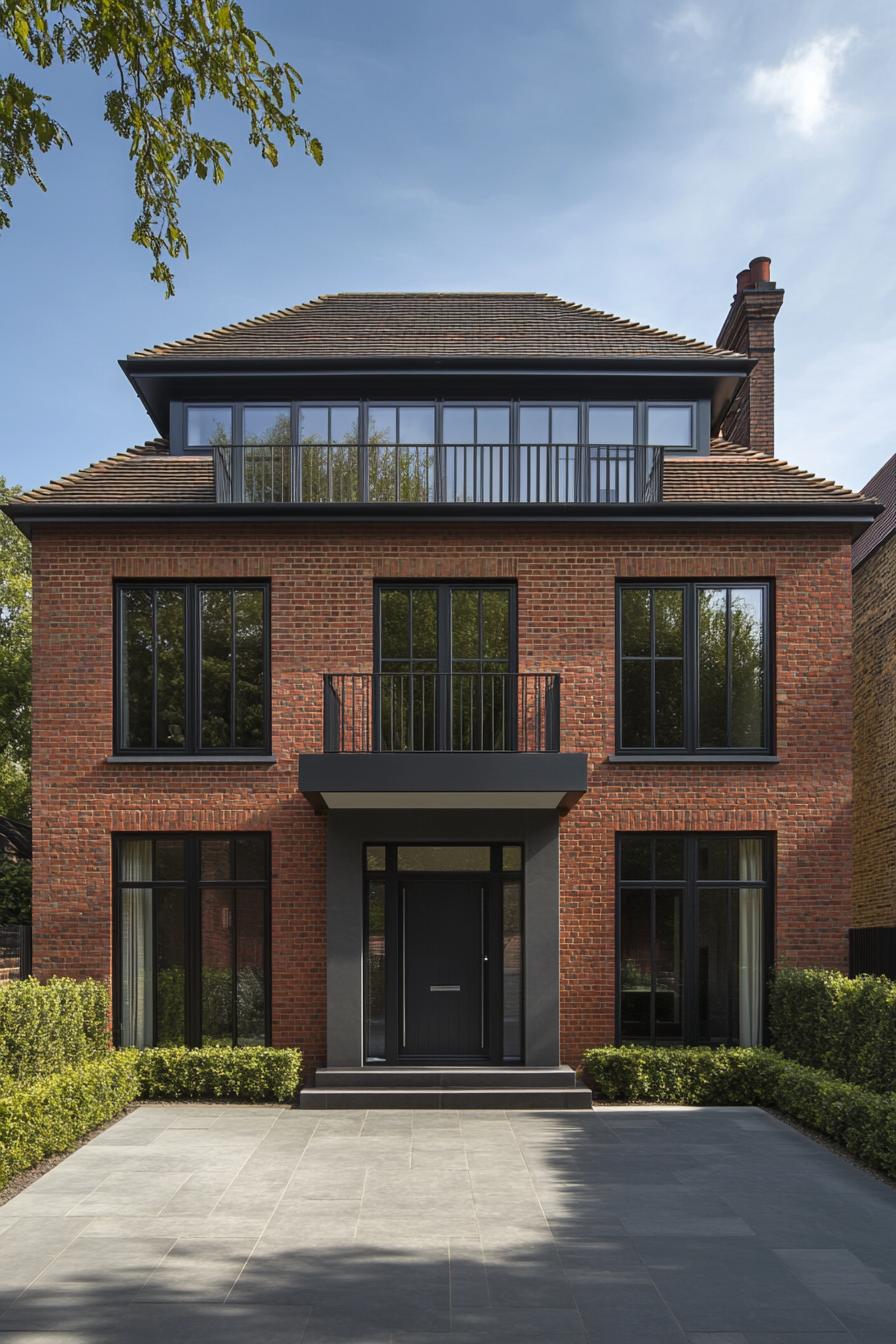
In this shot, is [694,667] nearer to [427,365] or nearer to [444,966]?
[444,966]

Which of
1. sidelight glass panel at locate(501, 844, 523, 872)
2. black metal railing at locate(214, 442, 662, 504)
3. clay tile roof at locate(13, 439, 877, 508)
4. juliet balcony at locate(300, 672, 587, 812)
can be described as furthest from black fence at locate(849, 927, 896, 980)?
black metal railing at locate(214, 442, 662, 504)

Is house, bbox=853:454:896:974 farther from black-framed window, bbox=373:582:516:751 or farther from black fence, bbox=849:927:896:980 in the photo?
black-framed window, bbox=373:582:516:751

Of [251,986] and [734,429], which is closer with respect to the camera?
[251,986]

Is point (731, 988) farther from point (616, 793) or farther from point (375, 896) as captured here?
point (375, 896)

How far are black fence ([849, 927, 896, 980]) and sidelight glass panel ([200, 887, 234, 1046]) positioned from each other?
7.23 metres

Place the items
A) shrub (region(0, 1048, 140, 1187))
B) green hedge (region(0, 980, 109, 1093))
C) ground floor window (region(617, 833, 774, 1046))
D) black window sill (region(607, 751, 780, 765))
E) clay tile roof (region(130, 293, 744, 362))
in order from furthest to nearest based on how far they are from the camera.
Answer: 1. clay tile roof (region(130, 293, 744, 362))
2. black window sill (region(607, 751, 780, 765))
3. ground floor window (region(617, 833, 774, 1046))
4. green hedge (region(0, 980, 109, 1093))
5. shrub (region(0, 1048, 140, 1187))

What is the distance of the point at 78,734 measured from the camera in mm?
14781

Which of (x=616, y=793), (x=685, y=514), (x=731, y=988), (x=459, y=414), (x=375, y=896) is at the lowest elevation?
(x=731, y=988)

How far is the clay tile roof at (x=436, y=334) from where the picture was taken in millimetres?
16016

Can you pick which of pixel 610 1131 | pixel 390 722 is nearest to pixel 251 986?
pixel 390 722

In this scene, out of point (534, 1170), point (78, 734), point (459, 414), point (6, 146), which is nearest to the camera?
point (6, 146)

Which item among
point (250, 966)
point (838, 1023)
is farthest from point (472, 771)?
point (838, 1023)

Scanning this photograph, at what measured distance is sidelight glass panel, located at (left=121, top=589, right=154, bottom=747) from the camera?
1491cm

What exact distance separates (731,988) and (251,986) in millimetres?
5724
